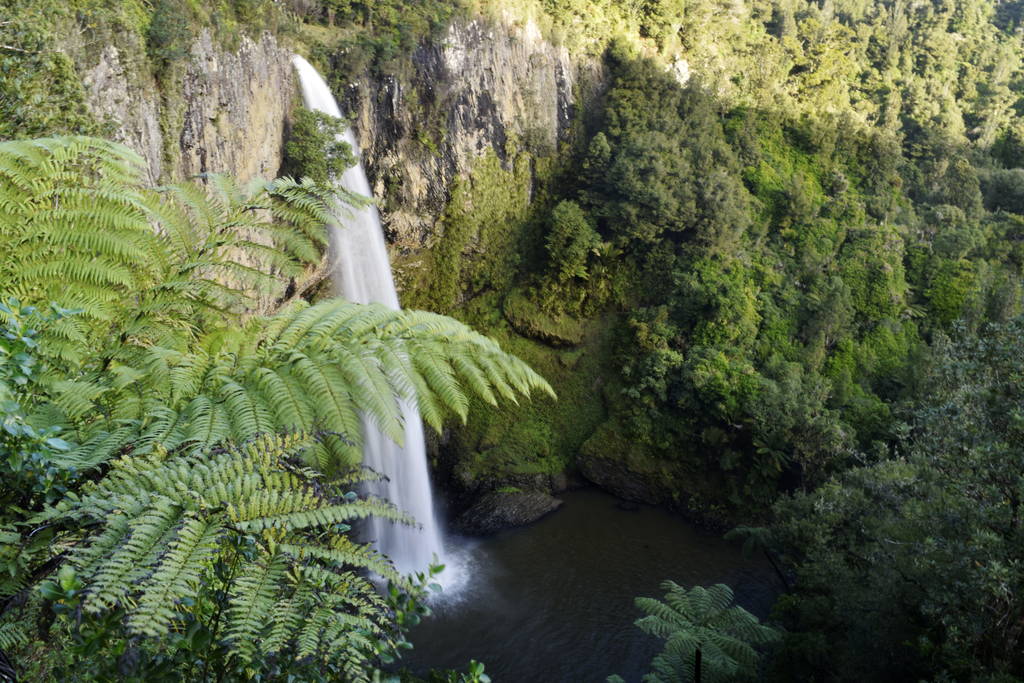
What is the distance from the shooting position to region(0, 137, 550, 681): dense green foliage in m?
1.90

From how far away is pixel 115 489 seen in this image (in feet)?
6.91

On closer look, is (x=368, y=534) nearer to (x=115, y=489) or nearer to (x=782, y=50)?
(x=115, y=489)

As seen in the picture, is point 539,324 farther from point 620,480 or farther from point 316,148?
point 316,148

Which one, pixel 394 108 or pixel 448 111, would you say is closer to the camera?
pixel 394 108

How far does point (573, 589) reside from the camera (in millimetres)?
13234

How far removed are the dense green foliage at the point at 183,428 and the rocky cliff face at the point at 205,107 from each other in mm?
6250

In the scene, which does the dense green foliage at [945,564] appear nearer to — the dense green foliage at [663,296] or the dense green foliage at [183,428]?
the dense green foliage at [663,296]

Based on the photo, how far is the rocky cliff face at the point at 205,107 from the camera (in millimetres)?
8703

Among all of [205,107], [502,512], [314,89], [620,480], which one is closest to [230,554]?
[205,107]

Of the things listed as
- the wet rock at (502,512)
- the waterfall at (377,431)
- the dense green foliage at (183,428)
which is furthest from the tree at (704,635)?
the wet rock at (502,512)

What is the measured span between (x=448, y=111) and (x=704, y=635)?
14.2 m

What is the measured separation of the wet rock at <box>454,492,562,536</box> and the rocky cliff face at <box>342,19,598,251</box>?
24.2 feet

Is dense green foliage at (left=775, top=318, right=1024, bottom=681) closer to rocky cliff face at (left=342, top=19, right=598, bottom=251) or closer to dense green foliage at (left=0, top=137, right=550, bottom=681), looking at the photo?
dense green foliage at (left=0, top=137, right=550, bottom=681)

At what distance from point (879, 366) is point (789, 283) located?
11.1ft
